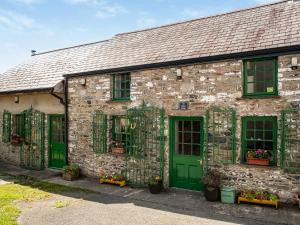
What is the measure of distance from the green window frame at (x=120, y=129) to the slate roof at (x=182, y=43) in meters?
2.03

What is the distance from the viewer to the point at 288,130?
7484 millimetres

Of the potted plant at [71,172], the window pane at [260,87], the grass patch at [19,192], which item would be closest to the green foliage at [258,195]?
the window pane at [260,87]

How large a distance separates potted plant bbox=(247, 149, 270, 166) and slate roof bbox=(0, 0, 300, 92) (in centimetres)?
299

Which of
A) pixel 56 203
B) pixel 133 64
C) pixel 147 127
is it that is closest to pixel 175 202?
pixel 147 127

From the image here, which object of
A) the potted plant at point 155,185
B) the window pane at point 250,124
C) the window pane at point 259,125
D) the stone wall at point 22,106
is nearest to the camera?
the window pane at point 259,125

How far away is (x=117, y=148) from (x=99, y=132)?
108cm

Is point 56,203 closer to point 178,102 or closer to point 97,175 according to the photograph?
point 97,175

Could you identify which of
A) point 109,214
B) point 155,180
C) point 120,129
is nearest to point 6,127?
point 120,129

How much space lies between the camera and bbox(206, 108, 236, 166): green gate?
8.16 metres

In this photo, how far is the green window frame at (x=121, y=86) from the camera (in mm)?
10414

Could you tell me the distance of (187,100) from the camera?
29.3 ft

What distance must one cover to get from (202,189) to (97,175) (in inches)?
170

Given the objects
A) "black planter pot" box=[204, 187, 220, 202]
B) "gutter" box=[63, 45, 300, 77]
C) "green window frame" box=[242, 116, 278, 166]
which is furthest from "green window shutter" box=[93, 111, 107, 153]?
"green window frame" box=[242, 116, 278, 166]

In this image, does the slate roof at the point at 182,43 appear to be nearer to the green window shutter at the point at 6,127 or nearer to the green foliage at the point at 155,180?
the green window shutter at the point at 6,127
